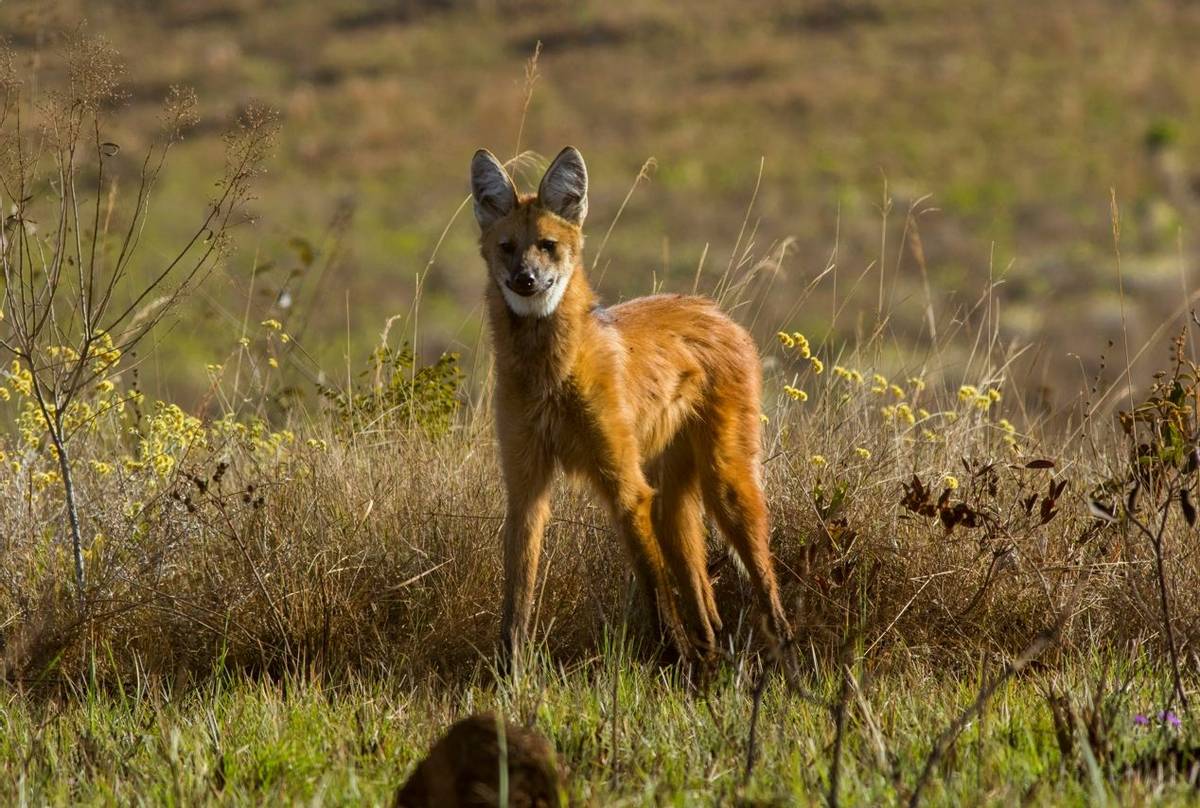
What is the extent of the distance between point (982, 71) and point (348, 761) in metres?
38.9

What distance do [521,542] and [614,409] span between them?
1.81 ft

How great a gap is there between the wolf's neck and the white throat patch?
0.06 feet

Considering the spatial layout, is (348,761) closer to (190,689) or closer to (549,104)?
(190,689)

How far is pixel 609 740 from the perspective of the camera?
3.82 metres

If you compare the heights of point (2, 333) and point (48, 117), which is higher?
point (48, 117)

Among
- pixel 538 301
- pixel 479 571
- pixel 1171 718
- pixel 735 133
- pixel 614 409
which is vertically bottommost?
pixel 735 133

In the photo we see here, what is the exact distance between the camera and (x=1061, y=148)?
34.2 m

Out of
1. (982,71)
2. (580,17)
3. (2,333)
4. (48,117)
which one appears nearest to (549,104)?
(580,17)

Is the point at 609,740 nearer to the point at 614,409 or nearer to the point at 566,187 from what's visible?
the point at 614,409

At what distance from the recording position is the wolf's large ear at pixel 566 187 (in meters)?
5.11

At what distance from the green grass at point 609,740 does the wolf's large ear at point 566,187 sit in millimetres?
1579

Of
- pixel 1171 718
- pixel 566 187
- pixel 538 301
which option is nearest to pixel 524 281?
pixel 538 301

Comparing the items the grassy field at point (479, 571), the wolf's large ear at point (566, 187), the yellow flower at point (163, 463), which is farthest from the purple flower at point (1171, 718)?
the yellow flower at point (163, 463)

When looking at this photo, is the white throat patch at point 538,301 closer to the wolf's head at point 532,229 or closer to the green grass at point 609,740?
the wolf's head at point 532,229
